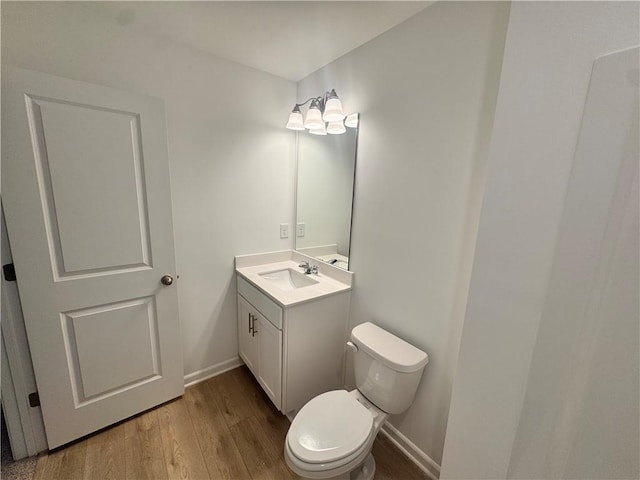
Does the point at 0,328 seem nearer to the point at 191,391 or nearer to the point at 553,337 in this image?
the point at 191,391

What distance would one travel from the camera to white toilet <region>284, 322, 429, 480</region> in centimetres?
Result: 100

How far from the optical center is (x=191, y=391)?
1819 mm

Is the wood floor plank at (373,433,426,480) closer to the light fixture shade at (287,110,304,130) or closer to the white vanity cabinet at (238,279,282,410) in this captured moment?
the white vanity cabinet at (238,279,282,410)

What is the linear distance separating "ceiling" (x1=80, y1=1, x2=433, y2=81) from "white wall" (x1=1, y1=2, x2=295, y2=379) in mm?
90

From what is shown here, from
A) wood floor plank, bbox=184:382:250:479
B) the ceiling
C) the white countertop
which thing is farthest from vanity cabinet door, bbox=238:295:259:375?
the ceiling

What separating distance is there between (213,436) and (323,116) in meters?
2.04

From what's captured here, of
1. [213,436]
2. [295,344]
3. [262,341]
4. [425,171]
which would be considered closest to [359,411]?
[295,344]

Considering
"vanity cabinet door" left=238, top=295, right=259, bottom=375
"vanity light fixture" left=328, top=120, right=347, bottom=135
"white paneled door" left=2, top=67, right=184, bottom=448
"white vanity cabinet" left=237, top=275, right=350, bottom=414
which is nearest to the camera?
"white paneled door" left=2, top=67, right=184, bottom=448

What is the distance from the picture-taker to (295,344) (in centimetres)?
149

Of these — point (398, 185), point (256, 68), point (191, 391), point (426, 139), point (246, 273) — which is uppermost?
point (256, 68)

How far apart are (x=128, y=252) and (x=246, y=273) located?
71 centimetres

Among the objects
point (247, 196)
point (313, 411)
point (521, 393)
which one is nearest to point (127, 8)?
point (247, 196)

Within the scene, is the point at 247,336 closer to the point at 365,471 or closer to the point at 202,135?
the point at 365,471

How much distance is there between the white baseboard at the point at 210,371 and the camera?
1876mm
